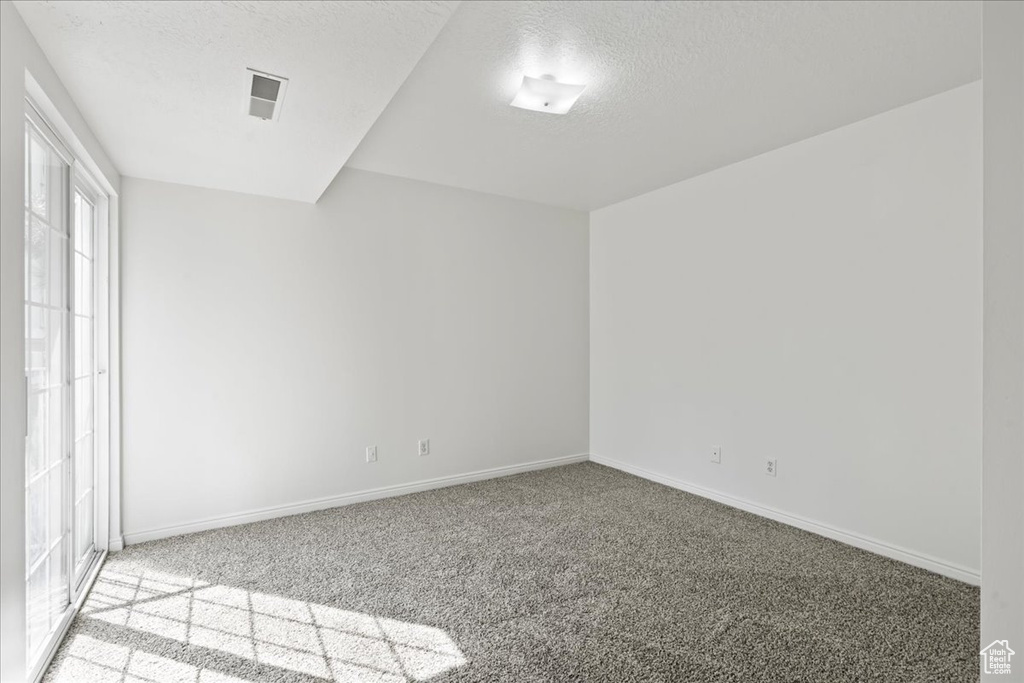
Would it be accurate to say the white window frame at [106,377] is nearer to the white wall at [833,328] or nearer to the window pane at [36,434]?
the window pane at [36,434]

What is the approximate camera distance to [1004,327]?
687 millimetres

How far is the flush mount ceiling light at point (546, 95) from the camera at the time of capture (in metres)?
2.45

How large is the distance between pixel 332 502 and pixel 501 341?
6.06ft

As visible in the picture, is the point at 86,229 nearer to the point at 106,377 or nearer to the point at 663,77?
the point at 106,377

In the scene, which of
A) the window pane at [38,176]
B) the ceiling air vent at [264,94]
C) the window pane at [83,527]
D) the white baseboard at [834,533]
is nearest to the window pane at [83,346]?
the window pane at [83,527]

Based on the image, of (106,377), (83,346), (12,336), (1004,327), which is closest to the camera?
(1004,327)

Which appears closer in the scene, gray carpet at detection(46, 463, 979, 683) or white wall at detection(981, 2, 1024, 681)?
white wall at detection(981, 2, 1024, 681)

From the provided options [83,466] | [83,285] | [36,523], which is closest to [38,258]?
[83,285]

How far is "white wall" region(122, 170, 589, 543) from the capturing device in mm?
3158

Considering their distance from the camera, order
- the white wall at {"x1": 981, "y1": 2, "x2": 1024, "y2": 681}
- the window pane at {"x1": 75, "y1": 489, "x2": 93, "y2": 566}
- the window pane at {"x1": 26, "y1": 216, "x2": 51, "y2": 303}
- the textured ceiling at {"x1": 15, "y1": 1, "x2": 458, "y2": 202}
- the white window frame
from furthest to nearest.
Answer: the white window frame
the window pane at {"x1": 75, "y1": 489, "x2": 93, "y2": 566}
the window pane at {"x1": 26, "y1": 216, "x2": 51, "y2": 303}
the textured ceiling at {"x1": 15, "y1": 1, "x2": 458, "y2": 202}
the white wall at {"x1": 981, "y1": 2, "x2": 1024, "y2": 681}

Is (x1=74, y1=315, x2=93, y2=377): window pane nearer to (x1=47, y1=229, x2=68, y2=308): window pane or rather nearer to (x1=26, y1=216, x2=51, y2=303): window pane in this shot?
(x1=47, y1=229, x2=68, y2=308): window pane

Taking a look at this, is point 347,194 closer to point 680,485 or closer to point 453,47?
point 453,47

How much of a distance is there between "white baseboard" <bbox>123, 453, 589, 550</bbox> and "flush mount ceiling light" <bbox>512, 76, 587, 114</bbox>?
9.40 feet

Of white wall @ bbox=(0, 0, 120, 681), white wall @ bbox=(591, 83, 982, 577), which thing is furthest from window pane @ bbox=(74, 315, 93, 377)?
white wall @ bbox=(591, 83, 982, 577)
